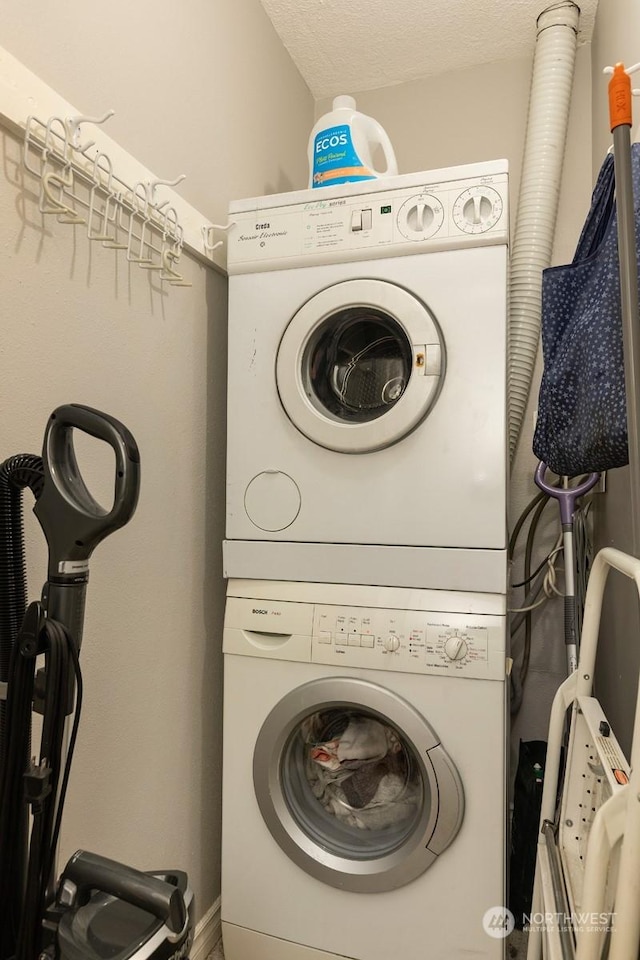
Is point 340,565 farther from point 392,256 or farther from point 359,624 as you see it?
point 392,256

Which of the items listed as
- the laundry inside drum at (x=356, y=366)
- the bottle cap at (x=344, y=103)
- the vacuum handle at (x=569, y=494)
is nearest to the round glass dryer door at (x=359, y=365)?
the laundry inside drum at (x=356, y=366)

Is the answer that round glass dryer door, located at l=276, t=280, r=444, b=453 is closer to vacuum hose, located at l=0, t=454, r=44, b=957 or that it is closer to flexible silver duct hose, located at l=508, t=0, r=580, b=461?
flexible silver duct hose, located at l=508, t=0, r=580, b=461

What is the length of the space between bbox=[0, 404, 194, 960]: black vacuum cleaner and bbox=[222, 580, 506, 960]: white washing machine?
61 centimetres

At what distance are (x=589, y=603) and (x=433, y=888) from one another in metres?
0.75

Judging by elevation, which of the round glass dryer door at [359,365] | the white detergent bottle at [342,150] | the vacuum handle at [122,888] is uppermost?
the white detergent bottle at [342,150]

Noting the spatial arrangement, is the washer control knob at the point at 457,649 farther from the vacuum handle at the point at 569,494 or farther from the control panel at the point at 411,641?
the vacuum handle at the point at 569,494

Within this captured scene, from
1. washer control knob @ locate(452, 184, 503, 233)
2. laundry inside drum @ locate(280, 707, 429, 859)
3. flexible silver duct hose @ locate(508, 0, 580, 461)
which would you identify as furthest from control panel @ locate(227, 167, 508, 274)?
laundry inside drum @ locate(280, 707, 429, 859)

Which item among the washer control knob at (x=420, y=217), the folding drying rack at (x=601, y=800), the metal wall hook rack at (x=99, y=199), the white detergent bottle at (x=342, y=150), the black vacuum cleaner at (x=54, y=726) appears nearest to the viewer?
the folding drying rack at (x=601, y=800)

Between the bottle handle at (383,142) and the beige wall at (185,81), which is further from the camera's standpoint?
the bottle handle at (383,142)

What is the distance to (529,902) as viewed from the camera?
5.02 feet

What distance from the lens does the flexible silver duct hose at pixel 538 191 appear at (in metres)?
1.90

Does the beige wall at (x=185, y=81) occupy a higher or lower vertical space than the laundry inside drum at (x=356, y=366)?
higher

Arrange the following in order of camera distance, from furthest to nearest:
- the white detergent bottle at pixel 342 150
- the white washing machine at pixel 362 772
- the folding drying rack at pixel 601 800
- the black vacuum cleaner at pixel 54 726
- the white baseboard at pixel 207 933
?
the white detergent bottle at pixel 342 150
the white baseboard at pixel 207 933
the white washing machine at pixel 362 772
the black vacuum cleaner at pixel 54 726
the folding drying rack at pixel 601 800

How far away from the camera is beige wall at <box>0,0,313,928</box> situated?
40.4 inches
